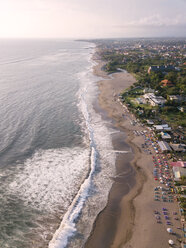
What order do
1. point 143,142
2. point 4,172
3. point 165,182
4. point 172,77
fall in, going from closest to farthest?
point 165,182 → point 4,172 → point 143,142 → point 172,77

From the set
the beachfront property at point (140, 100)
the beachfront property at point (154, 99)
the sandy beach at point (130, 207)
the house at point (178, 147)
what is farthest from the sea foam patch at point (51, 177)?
the beachfront property at point (154, 99)

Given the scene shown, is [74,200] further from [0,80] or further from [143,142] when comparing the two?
[0,80]

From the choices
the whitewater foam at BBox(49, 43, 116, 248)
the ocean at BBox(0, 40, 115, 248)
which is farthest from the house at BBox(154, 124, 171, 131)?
the whitewater foam at BBox(49, 43, 116, 248)

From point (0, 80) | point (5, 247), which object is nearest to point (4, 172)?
point (5, 247)

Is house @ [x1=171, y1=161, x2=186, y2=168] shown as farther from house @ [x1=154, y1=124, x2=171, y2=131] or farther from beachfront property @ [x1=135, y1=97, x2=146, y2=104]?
beachfront property @ [x1=135, y1=97, x2=146, y2=104]

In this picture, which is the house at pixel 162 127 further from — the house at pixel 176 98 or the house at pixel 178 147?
the house at pixel 176 98
